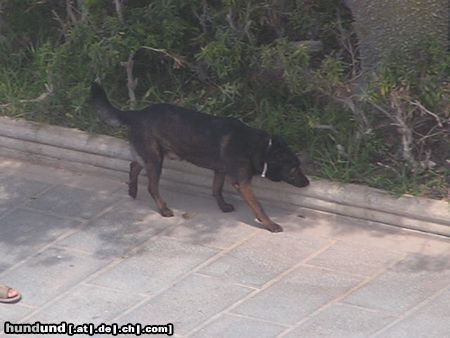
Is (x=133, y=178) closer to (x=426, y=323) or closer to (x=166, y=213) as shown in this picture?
(x=166, y=213)

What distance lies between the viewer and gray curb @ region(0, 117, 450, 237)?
8156 millimetres

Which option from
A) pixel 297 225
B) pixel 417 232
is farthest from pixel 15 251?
pixel 417 232

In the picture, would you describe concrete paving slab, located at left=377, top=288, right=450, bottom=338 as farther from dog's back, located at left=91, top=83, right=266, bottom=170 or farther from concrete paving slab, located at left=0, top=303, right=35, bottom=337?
concrete paving slab, located at left=0, top=303, right=35, bottom=337

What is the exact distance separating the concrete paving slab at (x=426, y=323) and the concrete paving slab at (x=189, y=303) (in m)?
0.95

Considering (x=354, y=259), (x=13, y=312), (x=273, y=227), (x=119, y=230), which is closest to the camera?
(x=13, y=312)

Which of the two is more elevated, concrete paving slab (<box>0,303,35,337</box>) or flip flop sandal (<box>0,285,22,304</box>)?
flip flop sandal (<box>0,285,22,304</box>)

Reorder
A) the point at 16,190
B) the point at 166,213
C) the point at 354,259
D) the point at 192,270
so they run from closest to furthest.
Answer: the point at 192,270
the point at 354,259
the point at 166,213
the point at 16,190

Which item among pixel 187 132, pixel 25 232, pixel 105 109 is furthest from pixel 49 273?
pixel 105 109

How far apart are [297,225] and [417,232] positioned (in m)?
0.78

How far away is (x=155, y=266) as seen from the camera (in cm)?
787

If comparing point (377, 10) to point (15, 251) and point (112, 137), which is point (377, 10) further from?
point (15, 251)

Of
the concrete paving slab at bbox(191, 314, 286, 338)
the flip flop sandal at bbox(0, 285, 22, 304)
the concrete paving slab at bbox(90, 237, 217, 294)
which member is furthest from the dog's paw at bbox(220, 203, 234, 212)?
the flip flop sandal at bbox(0, 285, 22, 304)

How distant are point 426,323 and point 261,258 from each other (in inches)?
49.8

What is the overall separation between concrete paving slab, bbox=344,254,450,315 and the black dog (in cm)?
94
